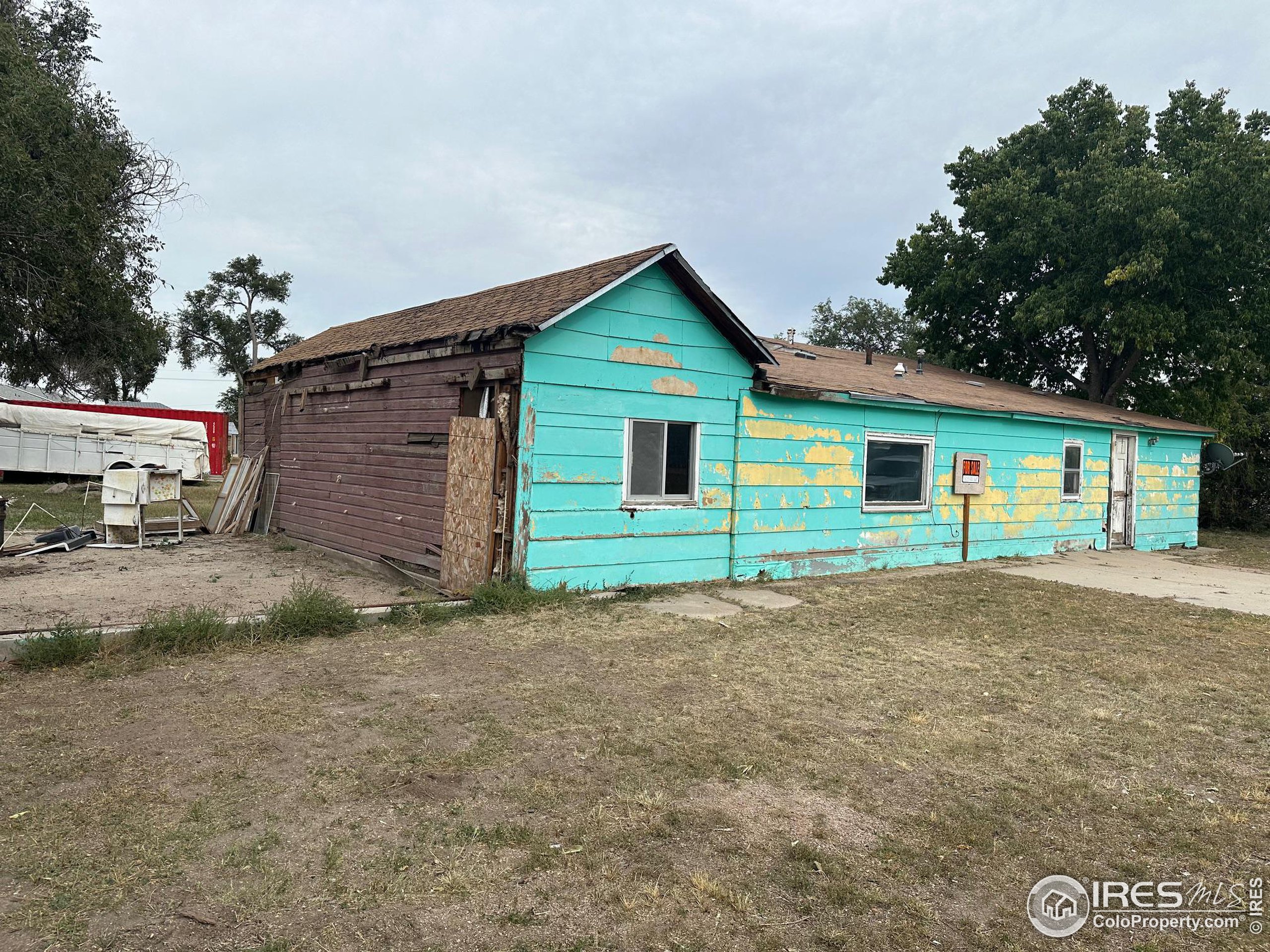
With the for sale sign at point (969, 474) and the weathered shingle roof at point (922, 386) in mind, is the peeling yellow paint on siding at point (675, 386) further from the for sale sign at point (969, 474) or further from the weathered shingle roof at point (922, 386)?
the for sale sign at point (969, 474)

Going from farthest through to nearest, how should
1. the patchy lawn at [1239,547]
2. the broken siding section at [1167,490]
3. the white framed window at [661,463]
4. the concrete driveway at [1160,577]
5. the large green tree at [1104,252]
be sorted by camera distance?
the large green tree at [1104,252] < the broken siding section at [1167,490] < the patchy lawn at [1239,547] < the concrete driveway at [1160,577] < the white framed window at [661,463]

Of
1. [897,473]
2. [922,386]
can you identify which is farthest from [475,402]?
[922,386]

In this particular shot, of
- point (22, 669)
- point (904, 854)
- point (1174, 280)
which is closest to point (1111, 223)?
point (1174, 280)

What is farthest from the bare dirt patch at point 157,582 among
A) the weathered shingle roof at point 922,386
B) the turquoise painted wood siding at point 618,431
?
the weathered shingle roof at point 922,386

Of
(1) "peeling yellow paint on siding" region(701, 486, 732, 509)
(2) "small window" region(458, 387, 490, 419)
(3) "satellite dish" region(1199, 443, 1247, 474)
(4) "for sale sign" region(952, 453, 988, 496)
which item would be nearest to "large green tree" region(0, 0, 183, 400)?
(2) "small window" region(458, 387, 490, 419)

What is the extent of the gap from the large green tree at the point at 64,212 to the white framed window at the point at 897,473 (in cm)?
1546

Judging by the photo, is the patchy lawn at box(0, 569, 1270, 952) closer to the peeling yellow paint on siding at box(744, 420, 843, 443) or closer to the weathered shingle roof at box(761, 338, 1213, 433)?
the peeling yellow paint on siding at box(744, 420, 843, 443)

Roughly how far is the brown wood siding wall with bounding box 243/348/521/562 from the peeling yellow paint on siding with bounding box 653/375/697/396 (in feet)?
6.13

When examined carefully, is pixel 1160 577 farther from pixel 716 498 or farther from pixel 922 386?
pixel 716 498

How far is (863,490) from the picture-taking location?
38.3 feet

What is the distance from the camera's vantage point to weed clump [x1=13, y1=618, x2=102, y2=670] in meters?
5.72

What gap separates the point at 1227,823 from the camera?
363cm

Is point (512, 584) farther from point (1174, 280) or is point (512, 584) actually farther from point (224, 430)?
point (224, 430)

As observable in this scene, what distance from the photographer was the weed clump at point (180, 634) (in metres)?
6.18
